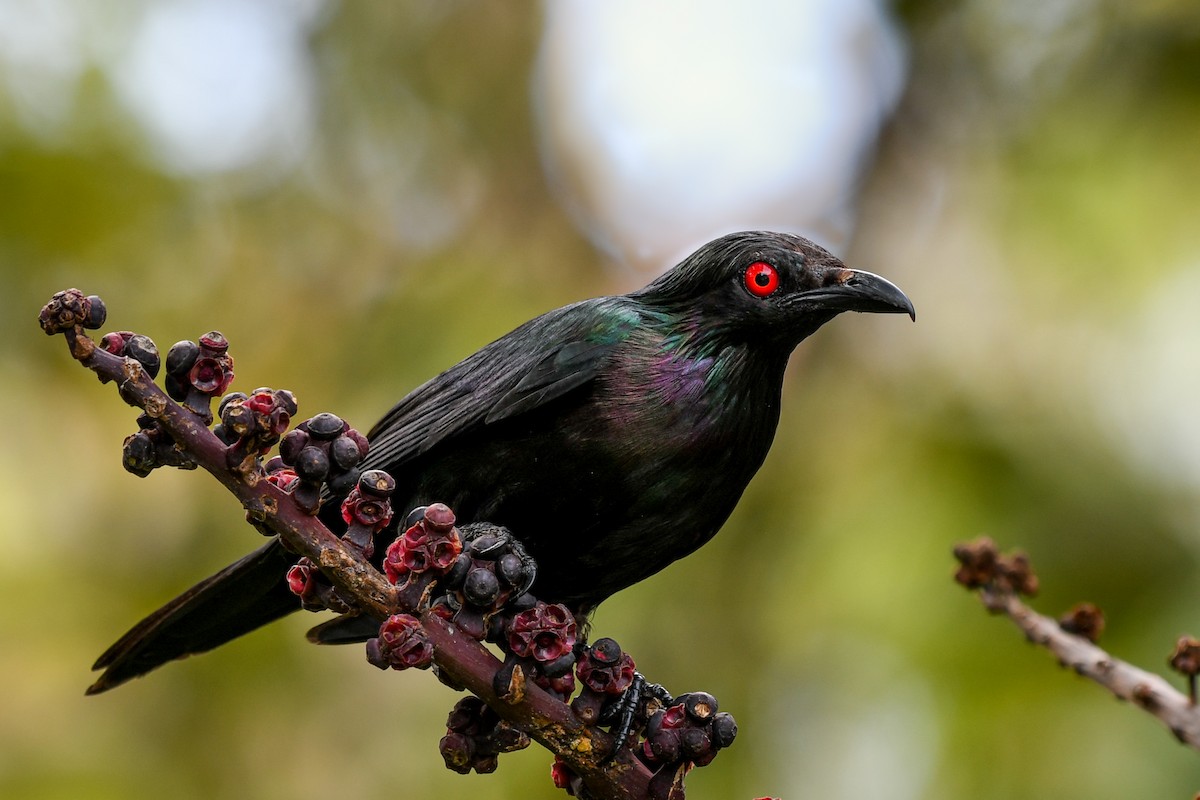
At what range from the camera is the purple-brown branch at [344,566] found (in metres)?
1.90

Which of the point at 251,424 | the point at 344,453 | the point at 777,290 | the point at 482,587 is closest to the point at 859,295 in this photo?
the point at 777,290

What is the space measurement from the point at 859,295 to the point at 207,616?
1.82 m

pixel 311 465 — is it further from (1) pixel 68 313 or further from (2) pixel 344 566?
(1) pixel 68 313

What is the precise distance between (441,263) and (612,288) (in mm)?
830

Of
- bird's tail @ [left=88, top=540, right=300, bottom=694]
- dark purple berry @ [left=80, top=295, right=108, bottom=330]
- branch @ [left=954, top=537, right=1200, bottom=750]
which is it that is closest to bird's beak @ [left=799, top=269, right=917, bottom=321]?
branch @ [left=954, top=537, right=1200, bottom=750]

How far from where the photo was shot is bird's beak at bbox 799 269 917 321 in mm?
3031

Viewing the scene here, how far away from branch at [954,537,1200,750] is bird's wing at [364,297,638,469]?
3.23 ft

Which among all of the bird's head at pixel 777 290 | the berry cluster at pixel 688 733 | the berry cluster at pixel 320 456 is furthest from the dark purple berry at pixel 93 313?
the bird's head at pixel 777 290

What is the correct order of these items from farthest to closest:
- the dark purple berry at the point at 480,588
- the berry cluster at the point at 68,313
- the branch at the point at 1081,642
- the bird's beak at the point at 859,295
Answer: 1. the bird's beak at the point at 859,295
2. the branch at the point at 1081,642
3. the dark purple berry at the point at 480,588
4. the berry cluster at the point at 68,313

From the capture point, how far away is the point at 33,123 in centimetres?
573

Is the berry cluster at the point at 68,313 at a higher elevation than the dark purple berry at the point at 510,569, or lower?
higher

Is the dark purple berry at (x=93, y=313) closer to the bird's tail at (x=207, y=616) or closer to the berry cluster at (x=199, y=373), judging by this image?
the berry cluster at (x=199, y=373)

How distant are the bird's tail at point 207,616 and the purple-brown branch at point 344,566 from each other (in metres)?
1.03

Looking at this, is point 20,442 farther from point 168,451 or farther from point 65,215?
point 168,451
